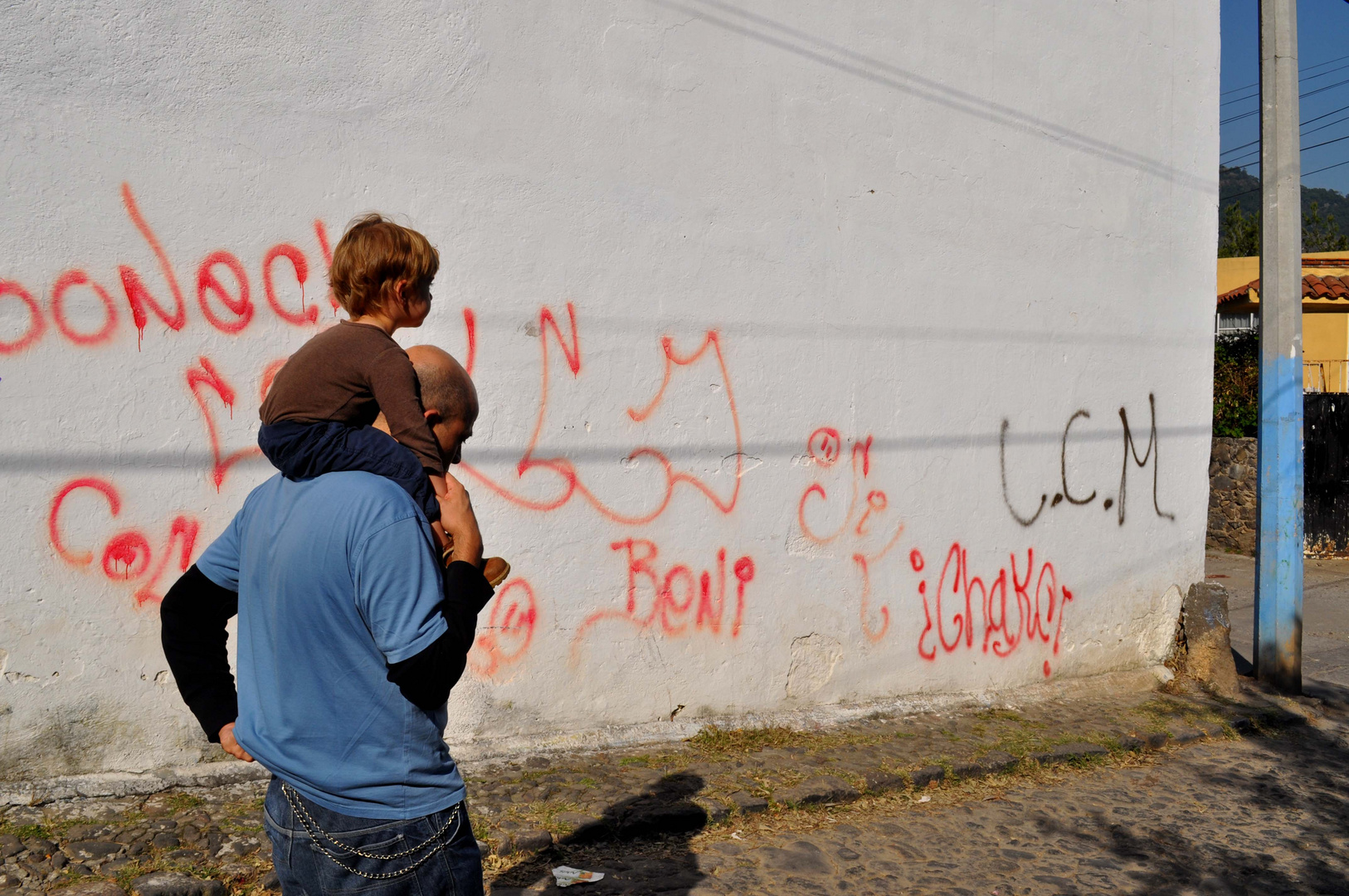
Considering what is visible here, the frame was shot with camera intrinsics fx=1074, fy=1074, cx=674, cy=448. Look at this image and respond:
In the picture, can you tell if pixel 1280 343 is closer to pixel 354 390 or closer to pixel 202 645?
pixel 354 390

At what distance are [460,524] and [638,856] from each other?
2355 millimetres

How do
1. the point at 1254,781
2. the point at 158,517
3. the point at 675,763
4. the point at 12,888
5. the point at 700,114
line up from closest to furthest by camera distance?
the point at 12,888, the point at 158,517, the point at 675,763, the point at 700,114, the point at 1254,781

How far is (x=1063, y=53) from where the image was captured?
625 cm

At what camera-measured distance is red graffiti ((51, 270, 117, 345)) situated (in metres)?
3.53

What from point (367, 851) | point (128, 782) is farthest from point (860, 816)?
point (367, 851)

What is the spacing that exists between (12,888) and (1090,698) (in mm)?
5422

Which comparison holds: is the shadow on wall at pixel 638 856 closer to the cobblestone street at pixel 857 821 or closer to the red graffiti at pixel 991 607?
the cobblestone street at pixel 857 821

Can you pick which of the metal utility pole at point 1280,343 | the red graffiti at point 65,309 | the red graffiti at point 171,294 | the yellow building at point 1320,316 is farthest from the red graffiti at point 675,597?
the yellow building at point 1320,316

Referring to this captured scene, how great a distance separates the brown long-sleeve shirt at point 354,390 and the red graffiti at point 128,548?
81.0 inches

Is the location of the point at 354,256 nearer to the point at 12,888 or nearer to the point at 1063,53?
the point at 12,888

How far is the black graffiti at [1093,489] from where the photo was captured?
6031 millimetres

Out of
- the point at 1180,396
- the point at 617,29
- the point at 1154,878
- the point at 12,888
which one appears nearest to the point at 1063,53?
the point at 1180,396

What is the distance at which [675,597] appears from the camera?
4.84 meters

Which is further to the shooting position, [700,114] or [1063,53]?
[1063,53]
